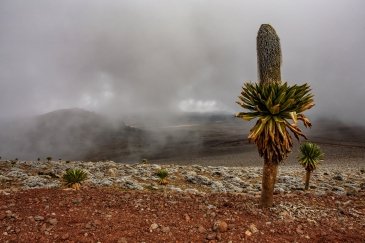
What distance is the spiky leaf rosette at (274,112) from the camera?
40.4 ft

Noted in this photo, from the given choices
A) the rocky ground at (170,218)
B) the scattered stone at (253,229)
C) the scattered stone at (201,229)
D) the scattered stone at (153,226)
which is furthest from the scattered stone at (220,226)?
the scattered stone at (153,226)

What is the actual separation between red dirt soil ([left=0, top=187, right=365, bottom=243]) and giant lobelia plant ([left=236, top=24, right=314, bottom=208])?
6.88 feet

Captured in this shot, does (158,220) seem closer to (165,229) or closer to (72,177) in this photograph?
(165,229)

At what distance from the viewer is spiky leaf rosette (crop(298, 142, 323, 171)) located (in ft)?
89.6

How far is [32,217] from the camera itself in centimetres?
1112

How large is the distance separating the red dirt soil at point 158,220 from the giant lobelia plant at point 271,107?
210 centimetres

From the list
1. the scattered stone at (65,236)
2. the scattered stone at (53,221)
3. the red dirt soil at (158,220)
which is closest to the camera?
the scattered stone at (65,236)

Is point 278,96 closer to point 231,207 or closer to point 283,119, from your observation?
point 283,119

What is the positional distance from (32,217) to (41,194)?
3079 millimetres

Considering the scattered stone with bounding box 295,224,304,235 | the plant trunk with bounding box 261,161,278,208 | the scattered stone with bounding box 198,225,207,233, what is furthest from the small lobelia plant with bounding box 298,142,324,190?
the scattered stone with bounding box 198,225,207,233

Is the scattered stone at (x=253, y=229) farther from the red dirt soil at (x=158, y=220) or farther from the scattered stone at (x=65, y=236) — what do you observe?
Answer: the scattered stone at (x=65, y=236)

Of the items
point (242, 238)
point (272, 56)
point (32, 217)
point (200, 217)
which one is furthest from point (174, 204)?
point (272, 56)

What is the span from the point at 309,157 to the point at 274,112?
1690 cm

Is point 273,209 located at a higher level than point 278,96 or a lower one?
lower
